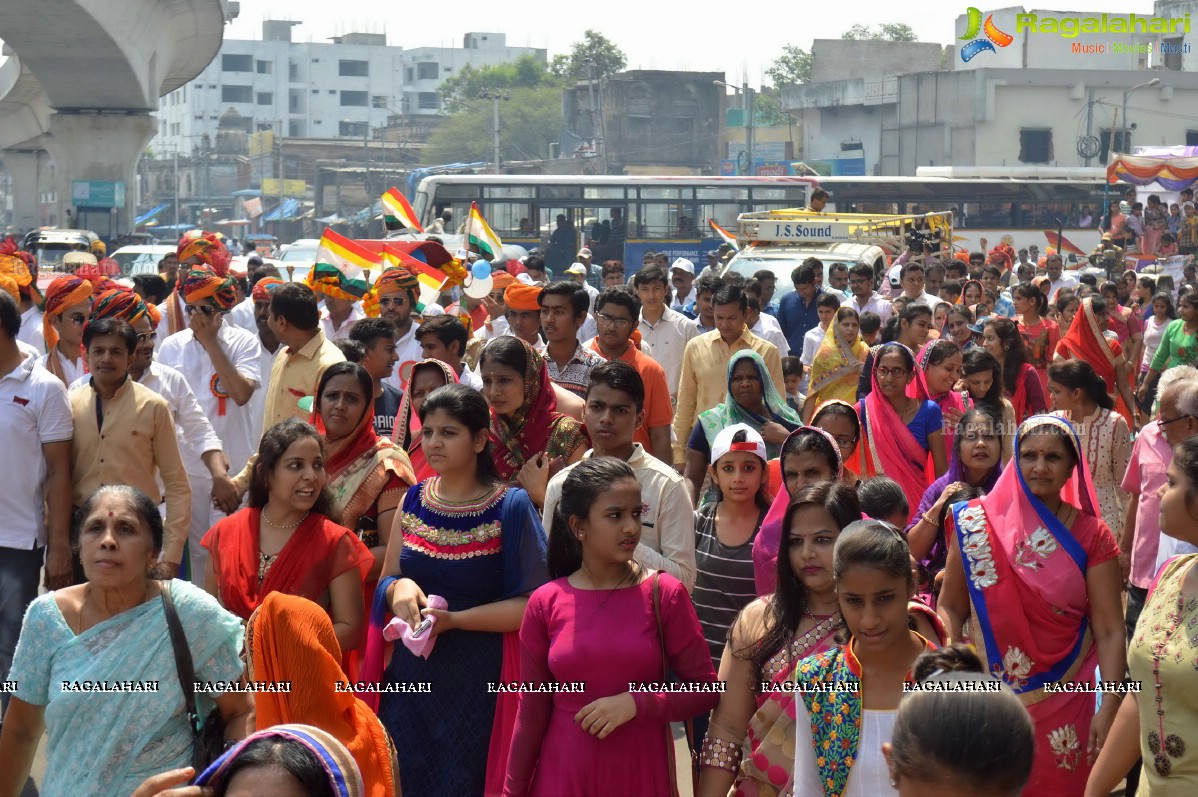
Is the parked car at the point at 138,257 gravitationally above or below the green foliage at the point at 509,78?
below

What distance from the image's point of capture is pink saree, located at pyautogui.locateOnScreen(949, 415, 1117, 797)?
4102mm

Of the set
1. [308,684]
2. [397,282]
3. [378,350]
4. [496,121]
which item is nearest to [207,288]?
[378,350]

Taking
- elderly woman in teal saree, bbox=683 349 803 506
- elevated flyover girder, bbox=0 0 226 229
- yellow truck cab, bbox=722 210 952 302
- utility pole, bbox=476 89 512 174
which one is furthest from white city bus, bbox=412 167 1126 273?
utility pole, bbox=476 89 512 174

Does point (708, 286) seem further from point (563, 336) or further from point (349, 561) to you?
point (349, 561)

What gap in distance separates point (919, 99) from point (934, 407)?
152ft

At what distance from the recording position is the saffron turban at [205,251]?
29.6ft

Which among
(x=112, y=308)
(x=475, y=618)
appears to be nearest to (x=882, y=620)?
(x=475, y=618)

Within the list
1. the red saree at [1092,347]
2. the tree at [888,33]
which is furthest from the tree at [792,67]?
the red saree at [1092,347]

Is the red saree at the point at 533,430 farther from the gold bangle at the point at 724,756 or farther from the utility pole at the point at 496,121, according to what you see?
the utility pole at the point at 496,121

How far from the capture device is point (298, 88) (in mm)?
101500

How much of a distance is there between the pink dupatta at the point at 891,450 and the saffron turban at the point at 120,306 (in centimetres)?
325

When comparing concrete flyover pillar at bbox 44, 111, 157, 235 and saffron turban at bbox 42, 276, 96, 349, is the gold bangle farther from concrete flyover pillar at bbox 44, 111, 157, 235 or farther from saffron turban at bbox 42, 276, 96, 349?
concrete flyover pillar at bbox 44, 111, 157, 235

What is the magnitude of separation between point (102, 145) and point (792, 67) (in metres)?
58.9

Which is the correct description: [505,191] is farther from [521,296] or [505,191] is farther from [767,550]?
[767,550]
